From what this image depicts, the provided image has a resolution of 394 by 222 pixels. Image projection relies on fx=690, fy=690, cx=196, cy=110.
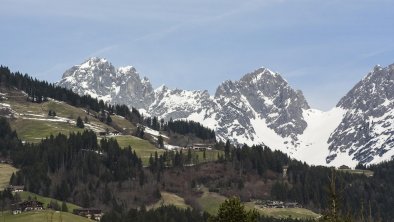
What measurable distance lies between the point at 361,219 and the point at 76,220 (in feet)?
558

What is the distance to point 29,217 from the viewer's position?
630 feet

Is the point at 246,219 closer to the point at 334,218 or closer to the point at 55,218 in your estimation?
the point at 334,218

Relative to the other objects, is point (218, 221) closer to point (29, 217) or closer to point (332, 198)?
point (332, 198)

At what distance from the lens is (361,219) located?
3262 centimetres

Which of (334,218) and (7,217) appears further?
(7,217)

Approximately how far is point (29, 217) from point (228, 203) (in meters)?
140

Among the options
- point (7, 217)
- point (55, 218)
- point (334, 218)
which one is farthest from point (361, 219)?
point (7, 217)

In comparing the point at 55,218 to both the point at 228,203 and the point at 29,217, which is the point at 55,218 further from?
the point at 228,203

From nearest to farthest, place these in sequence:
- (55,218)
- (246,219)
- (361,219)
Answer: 1. (361,219)
2. (246,219)
3. (55,218)

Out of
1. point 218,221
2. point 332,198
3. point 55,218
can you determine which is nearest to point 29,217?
point 55,218

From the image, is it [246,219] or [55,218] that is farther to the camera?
[55,218]

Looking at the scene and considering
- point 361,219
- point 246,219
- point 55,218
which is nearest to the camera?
point 361,219

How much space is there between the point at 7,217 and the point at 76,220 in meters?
20.7

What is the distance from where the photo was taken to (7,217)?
198875mm
